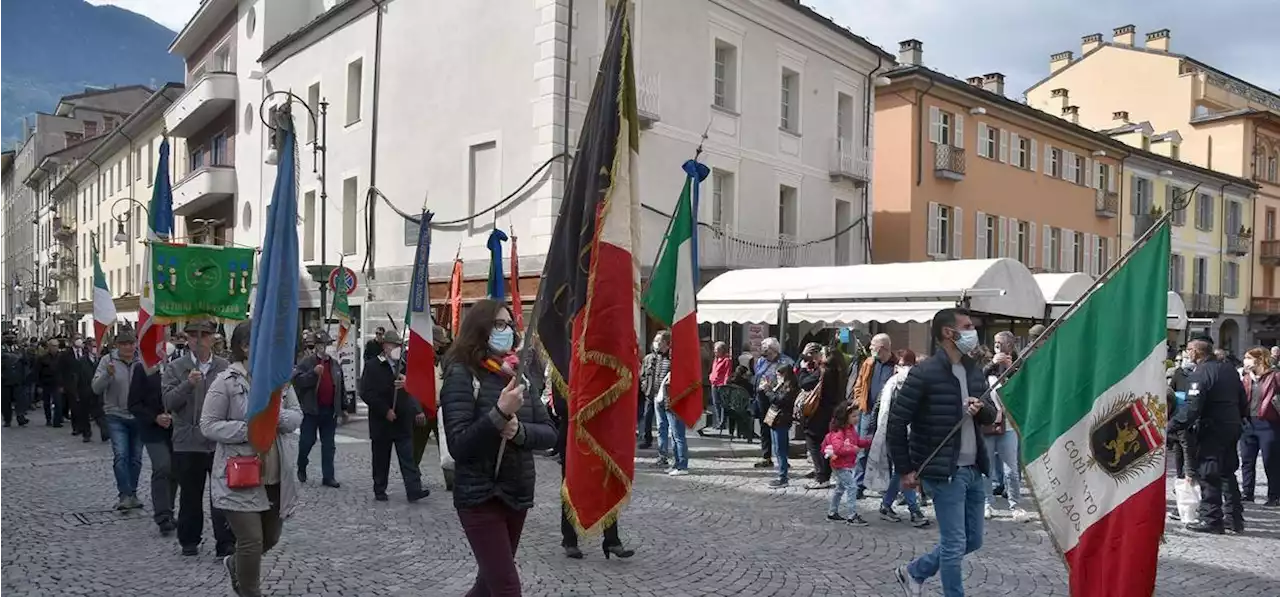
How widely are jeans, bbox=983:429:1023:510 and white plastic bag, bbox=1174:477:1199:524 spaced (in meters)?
1.41

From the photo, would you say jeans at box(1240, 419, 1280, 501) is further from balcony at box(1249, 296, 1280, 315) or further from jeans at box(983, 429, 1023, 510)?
balcony at box(1249, 296, 1280, 315)

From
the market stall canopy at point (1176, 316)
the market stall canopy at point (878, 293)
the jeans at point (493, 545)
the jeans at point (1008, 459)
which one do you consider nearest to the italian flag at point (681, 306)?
the jeans at point (1008, 459)

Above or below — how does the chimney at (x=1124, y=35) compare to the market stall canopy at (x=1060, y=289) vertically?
above

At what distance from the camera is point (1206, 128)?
46.2 metres

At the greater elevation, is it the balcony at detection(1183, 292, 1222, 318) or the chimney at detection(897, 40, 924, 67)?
the chimney at detection(897, 40, 924, 67)

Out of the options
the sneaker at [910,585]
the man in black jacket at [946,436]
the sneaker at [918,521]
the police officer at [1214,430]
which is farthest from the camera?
the sneaker at [918,521]

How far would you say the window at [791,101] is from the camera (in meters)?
24.4

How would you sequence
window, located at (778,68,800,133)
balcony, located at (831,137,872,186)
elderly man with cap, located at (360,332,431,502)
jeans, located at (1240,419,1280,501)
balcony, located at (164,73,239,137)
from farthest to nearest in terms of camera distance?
balcony, located at (164,73,239,137)
balcony, located at (831,137,872,186)
window, located at (778,68,800,133)
jeans, located at (1240,419,1280,501)
elderly man with cap, located at (360,332,431,502)

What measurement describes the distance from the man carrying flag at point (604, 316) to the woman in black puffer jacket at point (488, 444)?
1.50ft

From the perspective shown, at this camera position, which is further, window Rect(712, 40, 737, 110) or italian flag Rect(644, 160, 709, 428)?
window Rect(712, 40, 737, 110)

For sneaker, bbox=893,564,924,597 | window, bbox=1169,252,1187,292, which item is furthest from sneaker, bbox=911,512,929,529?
window, bbox=1169,252,1187,292

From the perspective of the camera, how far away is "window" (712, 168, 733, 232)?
73.4ft

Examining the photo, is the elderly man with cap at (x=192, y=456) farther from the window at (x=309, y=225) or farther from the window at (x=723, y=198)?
the window at (x=309, y=225)

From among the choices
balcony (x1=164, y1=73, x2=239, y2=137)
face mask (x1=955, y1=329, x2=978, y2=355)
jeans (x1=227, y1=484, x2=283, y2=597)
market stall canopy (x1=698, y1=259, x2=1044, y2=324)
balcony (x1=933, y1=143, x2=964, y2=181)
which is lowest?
jeans (x1=227, y1=484, x2=283, y2=597)
